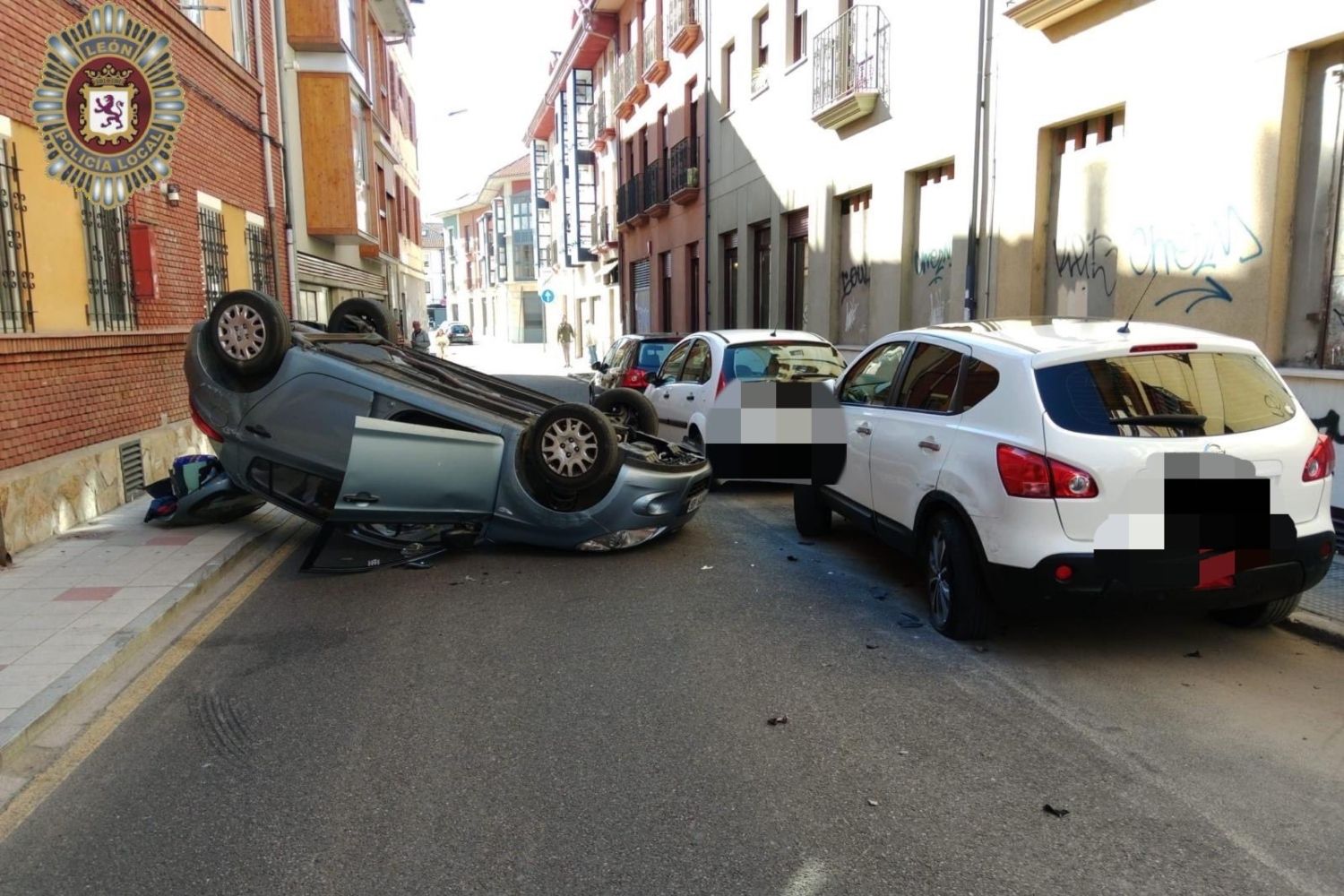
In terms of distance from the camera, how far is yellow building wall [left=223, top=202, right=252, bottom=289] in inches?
531

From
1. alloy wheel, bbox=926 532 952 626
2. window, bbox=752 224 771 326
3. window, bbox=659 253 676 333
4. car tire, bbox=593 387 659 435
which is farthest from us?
window, bbox=659 253 676 333

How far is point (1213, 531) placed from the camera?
4.38 meters

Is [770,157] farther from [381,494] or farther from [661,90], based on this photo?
[381,494]

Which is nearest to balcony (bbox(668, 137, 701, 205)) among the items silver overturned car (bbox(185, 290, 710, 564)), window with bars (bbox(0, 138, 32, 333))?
window with bars (bbox(0, 138, 32, 333))

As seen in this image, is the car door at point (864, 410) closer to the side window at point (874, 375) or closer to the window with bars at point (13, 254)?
the side window at point (874, 375)

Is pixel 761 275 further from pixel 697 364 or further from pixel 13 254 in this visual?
pixel 13 254

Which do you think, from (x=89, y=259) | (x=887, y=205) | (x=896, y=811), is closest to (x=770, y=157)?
(x=887, y=205)

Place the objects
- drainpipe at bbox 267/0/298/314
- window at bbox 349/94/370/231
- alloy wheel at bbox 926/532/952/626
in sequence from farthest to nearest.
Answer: window at bbox 349/94/370/231 < drainpipe at bbox 267/0/298/314 < alloy wheel at bbox 926/532/952/626

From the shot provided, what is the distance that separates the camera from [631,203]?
98.0ft

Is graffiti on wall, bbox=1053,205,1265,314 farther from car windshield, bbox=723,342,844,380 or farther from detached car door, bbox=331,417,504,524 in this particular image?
detached car door, bbox=331,417,504,524

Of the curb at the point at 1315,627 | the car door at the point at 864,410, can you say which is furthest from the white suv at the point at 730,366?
the curb at the point at 1315,627

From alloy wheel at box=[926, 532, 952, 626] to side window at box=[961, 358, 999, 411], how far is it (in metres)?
0.72

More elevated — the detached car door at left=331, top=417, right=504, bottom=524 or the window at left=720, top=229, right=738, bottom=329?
the window at left=720, top=229, right=738, bottom=329

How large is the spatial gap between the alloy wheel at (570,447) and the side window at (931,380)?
2.04m
